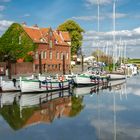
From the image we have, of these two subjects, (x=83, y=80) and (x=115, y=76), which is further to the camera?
(x=115, y=76)

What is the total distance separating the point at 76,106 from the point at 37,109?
3996mm

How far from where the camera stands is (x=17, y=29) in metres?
75.8

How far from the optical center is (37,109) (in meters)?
33.0

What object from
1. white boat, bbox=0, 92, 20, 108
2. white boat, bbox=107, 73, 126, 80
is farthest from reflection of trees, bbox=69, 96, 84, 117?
white boat, bbox=107, 73, 126, 80

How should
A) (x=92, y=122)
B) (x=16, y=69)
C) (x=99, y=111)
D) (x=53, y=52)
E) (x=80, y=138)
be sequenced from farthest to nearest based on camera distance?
(x=53, y=52) → (x=16, y=69) → (x=99, y=111) → (x=92, y=122) → (x=80, y=138)

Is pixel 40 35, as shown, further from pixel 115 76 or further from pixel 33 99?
pixel 33 99

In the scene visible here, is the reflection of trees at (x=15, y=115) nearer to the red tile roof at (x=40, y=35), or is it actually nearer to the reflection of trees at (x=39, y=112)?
the reflection of trees at (x=39, y=112)

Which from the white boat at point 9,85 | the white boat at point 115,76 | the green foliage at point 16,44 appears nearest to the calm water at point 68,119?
the white boat at point 9,85

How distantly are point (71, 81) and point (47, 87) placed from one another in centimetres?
863

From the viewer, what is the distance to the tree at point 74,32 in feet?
347

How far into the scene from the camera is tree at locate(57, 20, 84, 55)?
105812 millimetres

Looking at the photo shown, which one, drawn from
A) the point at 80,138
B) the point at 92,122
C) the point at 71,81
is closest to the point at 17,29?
the point at 71,81

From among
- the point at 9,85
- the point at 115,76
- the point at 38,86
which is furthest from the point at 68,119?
the point at 115,76

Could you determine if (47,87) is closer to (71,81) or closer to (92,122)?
(71,81)
